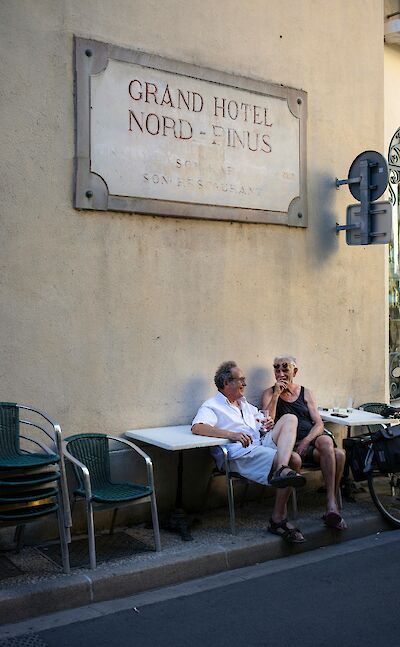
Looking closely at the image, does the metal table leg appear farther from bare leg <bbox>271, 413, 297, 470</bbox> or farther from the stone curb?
bare leg <bbox>271, 413, 297, 470</bbox>

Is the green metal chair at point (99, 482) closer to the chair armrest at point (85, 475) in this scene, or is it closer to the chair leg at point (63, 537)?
the chair armrest at point (85, 475)

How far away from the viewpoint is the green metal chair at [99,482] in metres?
5.12

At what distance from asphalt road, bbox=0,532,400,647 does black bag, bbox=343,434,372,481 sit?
3.80ft

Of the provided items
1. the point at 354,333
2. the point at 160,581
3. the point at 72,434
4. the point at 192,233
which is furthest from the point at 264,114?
the point at 160,581

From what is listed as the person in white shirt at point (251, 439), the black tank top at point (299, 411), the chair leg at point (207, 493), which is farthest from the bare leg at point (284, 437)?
the chair leg at point (207, 493)

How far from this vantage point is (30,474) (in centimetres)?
504

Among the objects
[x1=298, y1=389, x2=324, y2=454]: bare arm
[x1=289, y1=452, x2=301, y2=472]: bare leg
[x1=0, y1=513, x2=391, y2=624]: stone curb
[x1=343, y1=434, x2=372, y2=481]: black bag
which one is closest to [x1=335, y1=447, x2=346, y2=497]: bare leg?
[x1=343, y1=434, x2=372, y2=481]: black bag

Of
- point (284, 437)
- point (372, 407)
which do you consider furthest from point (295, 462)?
point (372, 407)

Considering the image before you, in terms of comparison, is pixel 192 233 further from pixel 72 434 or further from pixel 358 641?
pixel 358 641

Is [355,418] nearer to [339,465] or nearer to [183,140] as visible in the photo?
[339,465]

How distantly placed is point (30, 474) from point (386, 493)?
10.6 feet

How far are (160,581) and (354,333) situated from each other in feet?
12.0

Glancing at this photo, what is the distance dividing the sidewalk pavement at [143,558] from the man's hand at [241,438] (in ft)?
2.21

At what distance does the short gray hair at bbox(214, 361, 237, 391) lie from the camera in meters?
6.35
